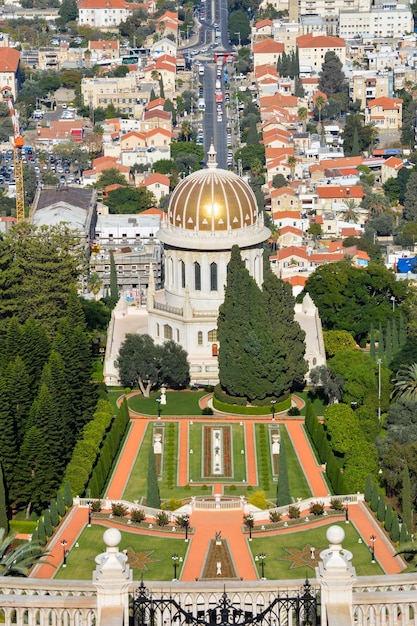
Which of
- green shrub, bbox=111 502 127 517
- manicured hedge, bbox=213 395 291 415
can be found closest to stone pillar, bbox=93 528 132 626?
green shrub, bbox=111 502 127 517

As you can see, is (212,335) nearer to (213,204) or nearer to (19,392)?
(213,204)

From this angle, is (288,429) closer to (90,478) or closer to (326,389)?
(326,389)

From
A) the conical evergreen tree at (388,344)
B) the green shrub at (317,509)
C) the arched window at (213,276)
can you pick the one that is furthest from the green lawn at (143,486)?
the conical evergreen tree at (388,344)

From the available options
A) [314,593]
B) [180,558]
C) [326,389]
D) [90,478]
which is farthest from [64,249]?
[314,593]

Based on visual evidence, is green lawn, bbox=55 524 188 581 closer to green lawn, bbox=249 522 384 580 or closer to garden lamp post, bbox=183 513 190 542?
garden lamp post, bbox=183 513 190 542

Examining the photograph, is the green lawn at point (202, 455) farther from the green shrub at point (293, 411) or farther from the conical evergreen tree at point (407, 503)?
the conical evergreen tree at point (407, 503)

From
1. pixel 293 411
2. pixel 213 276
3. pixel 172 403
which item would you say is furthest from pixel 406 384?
pixel 213 276

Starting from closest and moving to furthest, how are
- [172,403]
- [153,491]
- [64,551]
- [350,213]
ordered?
[64,551]
[153,491]
[172,403]
[350,213]
